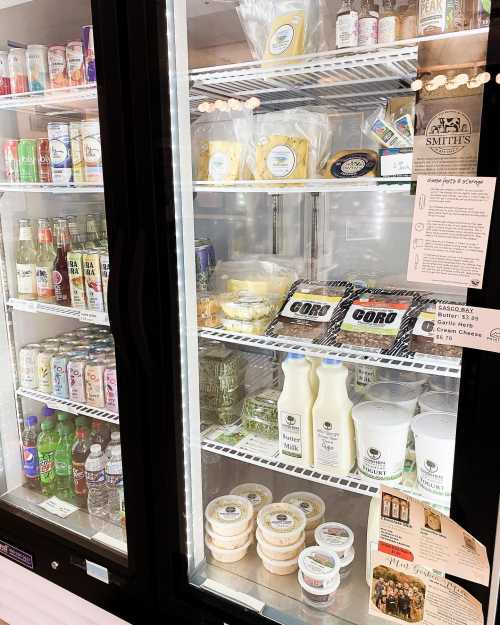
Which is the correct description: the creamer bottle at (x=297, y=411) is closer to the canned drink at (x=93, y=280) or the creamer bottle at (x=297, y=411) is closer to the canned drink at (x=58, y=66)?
the canned drink at (x=93, y=280)

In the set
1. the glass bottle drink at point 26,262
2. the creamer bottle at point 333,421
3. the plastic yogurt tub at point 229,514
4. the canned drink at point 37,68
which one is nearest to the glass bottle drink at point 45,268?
the glass bottle drink at point 26,262

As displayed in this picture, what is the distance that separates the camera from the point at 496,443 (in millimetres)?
1079

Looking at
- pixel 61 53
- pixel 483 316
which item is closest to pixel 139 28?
pixel 61 53

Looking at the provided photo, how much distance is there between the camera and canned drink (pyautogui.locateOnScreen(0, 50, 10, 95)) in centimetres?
187

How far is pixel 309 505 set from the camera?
181 centimetres

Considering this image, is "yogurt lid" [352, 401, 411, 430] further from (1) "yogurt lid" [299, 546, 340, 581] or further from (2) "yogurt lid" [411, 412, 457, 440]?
(1) "yogurt lid" [299, 546, 340, 581]

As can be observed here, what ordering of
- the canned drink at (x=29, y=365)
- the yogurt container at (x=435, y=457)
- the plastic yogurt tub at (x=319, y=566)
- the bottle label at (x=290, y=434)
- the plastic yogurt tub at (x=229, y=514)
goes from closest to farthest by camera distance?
the yogurt container at (x=435, y=457), the plastic yogurt tub at (x=319, y=566), the bottle label at (x=290, y=434), the plastic yogurt tub at (x=229, y=514), the canned drink at (x=29, y=365)

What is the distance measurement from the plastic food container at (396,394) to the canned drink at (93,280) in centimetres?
95

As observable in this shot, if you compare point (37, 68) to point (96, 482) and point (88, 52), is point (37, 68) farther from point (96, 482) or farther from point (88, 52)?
point (96, 482)

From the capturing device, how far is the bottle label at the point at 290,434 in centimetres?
157

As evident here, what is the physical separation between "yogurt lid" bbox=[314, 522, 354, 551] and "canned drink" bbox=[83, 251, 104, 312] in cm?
102

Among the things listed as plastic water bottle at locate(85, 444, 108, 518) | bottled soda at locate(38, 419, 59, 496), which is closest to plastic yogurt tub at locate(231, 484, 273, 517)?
plastic water bottle at locate(85, 444, 108, 518)

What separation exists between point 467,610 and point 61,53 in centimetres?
199

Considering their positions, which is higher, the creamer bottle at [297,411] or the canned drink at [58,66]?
the canned drink at [58,66]
